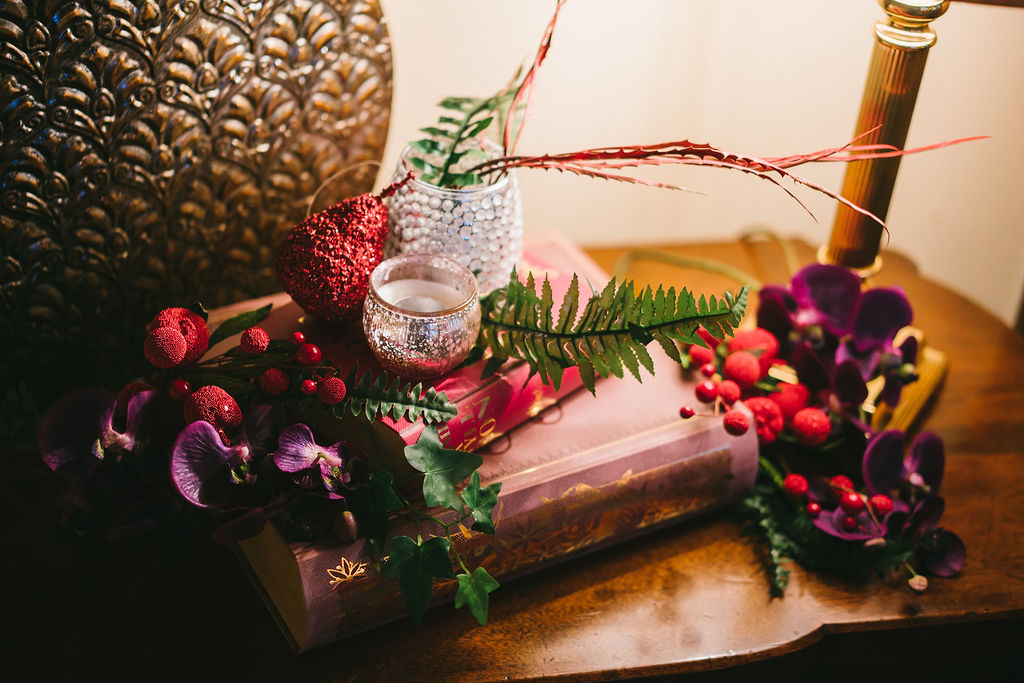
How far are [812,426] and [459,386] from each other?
0.27m

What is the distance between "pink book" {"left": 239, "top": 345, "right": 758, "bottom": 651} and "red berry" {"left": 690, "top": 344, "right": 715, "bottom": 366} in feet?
0.05

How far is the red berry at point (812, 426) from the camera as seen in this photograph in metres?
0.66

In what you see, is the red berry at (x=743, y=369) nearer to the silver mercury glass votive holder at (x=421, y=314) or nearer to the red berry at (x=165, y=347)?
the silver mercury glass votive holder at (x=421, y=314)

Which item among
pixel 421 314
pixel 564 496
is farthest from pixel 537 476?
pixel 421 314

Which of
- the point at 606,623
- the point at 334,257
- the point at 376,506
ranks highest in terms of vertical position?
the point at 334,257

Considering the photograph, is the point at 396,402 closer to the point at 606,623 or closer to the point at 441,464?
the point at 441,464

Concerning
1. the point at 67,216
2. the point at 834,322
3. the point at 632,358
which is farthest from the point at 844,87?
the point at 67,216

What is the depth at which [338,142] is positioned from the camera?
75 cm

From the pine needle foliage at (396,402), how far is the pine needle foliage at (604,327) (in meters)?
0.06

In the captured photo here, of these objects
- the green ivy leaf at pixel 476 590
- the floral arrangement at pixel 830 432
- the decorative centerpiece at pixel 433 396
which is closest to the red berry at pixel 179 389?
the decorative centerpiece at pixel 433 396

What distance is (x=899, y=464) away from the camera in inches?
25.6

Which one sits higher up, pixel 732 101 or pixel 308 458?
pixel 732 101

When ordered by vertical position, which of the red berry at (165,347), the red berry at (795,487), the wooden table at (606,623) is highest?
the red berry at (165,347)

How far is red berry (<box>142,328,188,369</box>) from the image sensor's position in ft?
1.77
